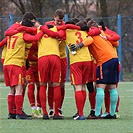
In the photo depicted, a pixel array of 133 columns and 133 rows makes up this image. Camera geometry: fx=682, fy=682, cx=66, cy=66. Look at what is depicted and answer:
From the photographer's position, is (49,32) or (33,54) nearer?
(49,32)

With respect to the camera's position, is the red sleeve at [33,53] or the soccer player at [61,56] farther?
the red sleeve at [33,53]

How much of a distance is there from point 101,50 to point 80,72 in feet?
1.72

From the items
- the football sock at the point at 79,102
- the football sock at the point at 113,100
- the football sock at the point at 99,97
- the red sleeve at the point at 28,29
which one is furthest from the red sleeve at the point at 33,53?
the football sock at the point at 113,100

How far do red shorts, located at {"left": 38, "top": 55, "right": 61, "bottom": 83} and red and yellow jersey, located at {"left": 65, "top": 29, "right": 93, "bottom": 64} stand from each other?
0.28m

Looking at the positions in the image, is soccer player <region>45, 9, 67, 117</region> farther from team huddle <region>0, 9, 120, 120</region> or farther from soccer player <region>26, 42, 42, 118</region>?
soccer player <region>26, 42, 42, 118</region>

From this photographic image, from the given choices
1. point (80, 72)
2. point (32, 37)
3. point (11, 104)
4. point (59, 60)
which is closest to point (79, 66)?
point (80, 72)

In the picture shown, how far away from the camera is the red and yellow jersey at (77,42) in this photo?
11.3 m

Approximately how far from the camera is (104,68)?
37.0 feet

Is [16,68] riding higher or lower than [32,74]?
higher

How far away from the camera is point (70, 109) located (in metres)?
13.3

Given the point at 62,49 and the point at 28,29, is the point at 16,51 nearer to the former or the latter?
the point at 28,29

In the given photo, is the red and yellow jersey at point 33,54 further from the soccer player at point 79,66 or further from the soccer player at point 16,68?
the soccer player at point 79,66

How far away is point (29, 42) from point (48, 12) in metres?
22.0

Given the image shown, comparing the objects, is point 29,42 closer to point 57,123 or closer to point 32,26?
point 32,26
